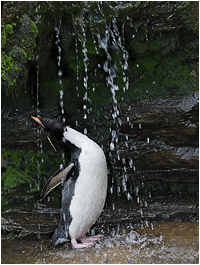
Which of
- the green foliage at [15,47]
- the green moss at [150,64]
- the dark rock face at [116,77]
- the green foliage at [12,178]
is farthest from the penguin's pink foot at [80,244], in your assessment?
the green moss at [150,64]

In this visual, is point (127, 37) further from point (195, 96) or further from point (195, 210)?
point (195, 210)

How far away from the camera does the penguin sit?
1.88 metres

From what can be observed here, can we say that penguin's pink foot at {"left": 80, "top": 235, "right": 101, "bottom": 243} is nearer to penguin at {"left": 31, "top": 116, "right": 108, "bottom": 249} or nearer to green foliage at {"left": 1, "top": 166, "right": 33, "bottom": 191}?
penguin at {"left": 31, "top": 116, "right": 108, "bottom": 249}

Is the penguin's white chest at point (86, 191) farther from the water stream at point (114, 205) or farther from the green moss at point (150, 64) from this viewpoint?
the green moss at point (150, 64)

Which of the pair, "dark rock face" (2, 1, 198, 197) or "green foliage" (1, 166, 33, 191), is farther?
"green foliage" (1, 166, 33, 191)

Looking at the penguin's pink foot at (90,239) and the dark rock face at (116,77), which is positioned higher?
the dark rock face at (116,77)

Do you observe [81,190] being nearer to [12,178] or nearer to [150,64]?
[150,64]

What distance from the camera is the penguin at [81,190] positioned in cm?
188

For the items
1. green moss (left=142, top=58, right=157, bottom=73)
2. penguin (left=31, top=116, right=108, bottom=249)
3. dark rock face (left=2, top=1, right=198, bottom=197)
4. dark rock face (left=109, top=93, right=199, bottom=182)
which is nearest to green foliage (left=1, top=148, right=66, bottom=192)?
dark rock face (left=2, top=1, right=198, bottom=197)

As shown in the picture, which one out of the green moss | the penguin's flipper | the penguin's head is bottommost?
the penguin's flipper

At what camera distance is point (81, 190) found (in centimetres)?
188

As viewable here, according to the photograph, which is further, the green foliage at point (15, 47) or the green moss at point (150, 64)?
the green moss at point (150, 64)

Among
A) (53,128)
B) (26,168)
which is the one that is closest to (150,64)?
(53,128)

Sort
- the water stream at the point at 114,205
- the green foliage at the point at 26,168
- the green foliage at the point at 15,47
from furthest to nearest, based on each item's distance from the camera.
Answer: the green foliage at the point at 26,168 < the green foliage at the point at 15,47 < the water stream at the point at 114,205
